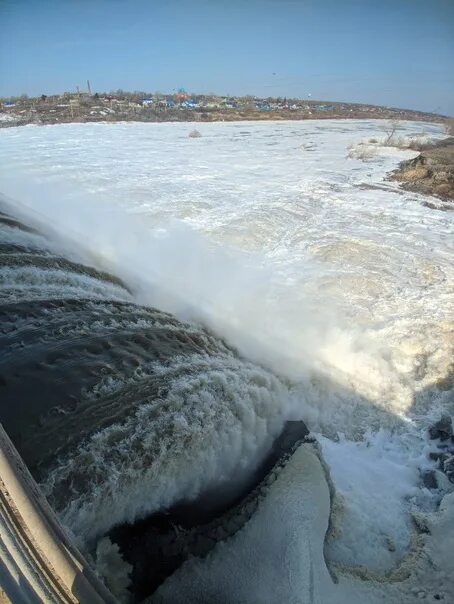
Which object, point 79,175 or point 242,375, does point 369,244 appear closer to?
point 242,375

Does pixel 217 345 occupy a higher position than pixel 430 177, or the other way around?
pixel 430 177

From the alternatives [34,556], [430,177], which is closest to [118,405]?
[34,556]

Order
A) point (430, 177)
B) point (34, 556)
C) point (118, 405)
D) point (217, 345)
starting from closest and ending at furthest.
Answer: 1. point (34, 556)
2. point (118, 405)
3. point (217, 345)
4. point (430, 177)

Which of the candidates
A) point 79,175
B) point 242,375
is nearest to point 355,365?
point 242,375

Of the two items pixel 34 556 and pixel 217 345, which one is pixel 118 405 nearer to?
pixel 34 556

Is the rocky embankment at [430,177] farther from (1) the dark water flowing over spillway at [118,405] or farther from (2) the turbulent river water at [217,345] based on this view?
(1) the dark water flowing over spillway at [118,405]

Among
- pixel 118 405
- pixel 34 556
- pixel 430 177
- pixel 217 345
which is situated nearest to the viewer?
pixel 34 556

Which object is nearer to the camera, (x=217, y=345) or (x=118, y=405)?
(x=118, y=405)
